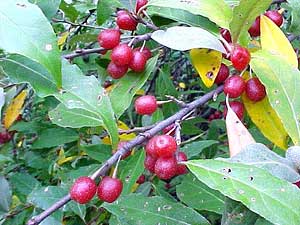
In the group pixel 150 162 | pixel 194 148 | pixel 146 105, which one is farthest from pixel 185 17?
pixel 194 148

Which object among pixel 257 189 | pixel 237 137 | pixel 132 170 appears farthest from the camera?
pixel 132 170

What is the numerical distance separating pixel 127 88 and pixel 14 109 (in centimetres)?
80

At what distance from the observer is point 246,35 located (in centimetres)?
107

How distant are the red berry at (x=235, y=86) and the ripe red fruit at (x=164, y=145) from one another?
0.14 metres

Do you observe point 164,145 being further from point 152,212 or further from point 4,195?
point 4,195

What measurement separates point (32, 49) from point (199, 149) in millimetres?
794

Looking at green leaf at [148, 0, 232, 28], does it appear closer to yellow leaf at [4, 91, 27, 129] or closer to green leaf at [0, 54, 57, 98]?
green leaf at [0, 54, 57, 98]

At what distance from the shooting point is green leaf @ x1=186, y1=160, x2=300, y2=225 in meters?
0.76

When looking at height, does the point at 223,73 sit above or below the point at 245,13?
below

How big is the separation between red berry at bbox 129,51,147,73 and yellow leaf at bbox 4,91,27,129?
0.76 m

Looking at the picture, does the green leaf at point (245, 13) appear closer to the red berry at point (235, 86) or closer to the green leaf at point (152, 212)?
the red berry at point (235, 86)

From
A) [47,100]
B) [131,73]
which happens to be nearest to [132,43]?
[131,73]

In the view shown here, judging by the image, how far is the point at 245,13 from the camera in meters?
1.04

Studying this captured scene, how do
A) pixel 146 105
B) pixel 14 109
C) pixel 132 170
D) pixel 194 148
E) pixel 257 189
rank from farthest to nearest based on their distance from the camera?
pixel 14 109 < pixel 194 148 < pixel 132 170 < pixel 146 105 < pixel 257 189
